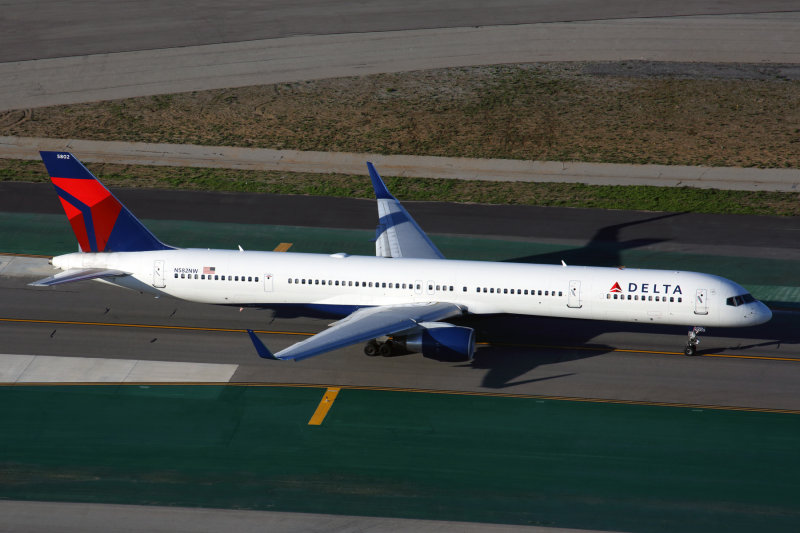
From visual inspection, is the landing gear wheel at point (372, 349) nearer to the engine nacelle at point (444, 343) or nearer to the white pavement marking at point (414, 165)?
the engine nacelle at point (444, 343)

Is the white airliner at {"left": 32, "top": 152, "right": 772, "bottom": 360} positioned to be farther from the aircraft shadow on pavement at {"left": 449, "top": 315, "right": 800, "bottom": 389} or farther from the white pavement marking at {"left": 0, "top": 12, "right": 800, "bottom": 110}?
the white pavement marking at {"left": 0, "top": 12, "right": 800, "bottom": 110}

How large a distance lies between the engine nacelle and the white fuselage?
126 inches

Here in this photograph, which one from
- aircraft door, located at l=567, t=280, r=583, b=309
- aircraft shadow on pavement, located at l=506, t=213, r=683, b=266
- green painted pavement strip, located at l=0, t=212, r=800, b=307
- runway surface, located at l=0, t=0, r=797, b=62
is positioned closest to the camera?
aircraft door, located at l=567, t=280, r=583, b=309

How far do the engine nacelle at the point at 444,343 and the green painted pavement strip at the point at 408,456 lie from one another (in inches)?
66.6

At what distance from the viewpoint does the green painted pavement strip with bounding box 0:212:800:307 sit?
50.1 m

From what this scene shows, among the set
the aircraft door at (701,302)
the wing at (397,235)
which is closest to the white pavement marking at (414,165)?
the wing at (397,235)

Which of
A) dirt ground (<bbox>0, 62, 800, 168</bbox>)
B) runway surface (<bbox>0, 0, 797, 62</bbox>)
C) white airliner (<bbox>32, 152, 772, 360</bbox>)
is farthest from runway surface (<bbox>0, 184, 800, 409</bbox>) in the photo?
runway surface (<bbox>0, 0, 797, 62</bbox>)

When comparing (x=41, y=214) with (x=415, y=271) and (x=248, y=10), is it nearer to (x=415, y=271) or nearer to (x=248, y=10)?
(x=415, y=271)

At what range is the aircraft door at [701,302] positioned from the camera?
133 feet

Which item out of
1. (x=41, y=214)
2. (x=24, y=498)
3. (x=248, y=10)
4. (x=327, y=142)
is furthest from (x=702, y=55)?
(x=24, y=498)

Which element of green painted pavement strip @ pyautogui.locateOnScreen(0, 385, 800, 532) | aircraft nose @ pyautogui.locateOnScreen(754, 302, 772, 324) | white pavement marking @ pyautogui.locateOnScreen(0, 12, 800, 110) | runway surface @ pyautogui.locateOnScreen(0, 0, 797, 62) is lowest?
green painted pavement strip @ pyautogui.locateOnScreen(0, 385, 800, 532)

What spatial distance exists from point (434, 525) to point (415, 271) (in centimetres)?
1429

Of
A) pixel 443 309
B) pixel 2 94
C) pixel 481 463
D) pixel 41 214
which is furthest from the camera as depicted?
pixel 2 94

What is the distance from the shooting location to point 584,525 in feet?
100
